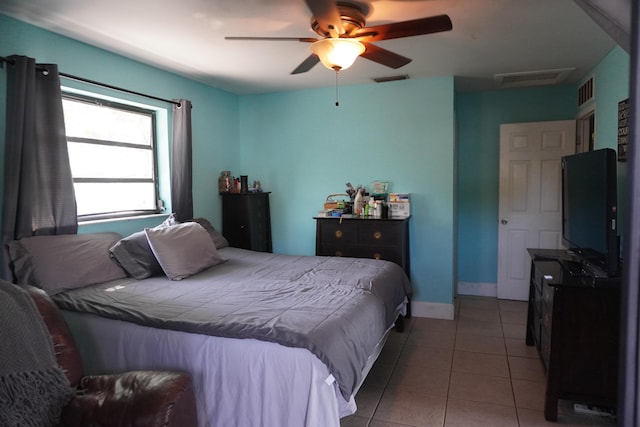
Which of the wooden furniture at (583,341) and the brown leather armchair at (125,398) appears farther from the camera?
the wooden furniture at (583,341)

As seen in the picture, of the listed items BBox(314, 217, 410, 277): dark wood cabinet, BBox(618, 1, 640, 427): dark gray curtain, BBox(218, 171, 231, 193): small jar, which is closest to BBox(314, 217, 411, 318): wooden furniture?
BBox(314, 217, 410, 277): dark wood cabinet

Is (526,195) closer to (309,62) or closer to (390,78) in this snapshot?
(390,78)

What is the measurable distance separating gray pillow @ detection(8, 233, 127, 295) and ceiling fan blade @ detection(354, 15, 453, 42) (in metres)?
2.20

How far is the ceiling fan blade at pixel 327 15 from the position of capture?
1783 mm

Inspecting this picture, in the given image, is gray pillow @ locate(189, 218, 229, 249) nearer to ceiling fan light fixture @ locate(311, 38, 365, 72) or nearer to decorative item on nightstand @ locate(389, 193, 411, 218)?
decorative item on nightstand @ locate(389, 193, 411, 218)

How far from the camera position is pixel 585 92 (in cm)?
391

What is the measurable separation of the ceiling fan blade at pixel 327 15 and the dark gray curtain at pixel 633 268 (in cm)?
120

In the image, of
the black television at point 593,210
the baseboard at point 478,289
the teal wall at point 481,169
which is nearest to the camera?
the black television at point 593,210

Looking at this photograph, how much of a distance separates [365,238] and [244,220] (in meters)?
1.32

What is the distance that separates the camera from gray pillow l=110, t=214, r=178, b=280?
2.82 meters

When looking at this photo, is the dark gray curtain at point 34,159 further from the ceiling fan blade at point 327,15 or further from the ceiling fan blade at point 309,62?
the ceiling fan blade at point 327,15

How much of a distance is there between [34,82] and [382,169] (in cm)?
301

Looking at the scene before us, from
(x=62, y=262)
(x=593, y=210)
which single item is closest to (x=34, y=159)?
(x=62, y=262)

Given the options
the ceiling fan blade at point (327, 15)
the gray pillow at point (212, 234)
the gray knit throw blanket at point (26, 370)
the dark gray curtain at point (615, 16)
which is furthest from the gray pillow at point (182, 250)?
the dark gray curtain at point (615, 16)
